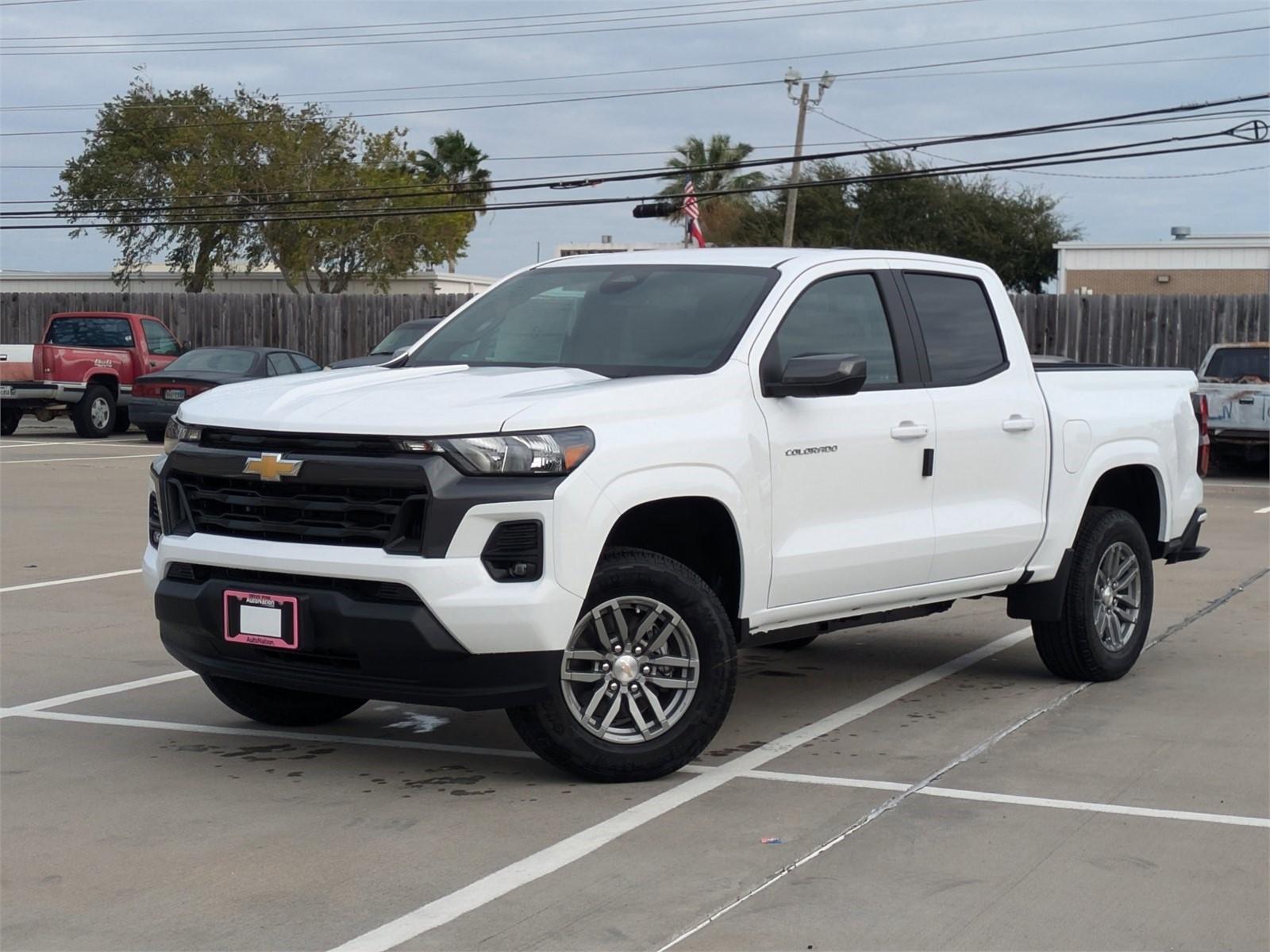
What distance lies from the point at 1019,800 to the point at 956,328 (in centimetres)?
256

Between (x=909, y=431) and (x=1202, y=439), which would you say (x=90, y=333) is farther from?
(x=909, y=431)

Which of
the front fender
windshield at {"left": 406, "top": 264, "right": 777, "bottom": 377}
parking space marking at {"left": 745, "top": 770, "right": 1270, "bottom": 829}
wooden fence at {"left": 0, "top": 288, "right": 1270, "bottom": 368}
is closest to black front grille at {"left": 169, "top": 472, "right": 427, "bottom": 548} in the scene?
the front fender

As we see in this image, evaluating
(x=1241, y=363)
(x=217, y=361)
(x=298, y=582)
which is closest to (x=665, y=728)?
(x=298, y=582)

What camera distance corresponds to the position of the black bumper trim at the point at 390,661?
18.2ft

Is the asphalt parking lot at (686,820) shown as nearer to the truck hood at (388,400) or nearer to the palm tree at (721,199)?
the truck hood at (388,400)

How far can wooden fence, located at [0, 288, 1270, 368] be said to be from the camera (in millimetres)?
27891

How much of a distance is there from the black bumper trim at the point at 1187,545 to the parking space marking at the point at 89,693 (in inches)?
198

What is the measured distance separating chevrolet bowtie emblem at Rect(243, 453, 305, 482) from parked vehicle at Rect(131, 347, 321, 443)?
18605mm

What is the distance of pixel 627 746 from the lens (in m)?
6.00

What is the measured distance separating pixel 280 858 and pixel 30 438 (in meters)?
23.3

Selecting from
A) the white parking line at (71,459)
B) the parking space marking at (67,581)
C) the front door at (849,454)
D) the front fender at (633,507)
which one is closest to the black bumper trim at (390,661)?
the front fender at (633,507)

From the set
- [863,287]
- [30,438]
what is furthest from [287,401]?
[30,438]

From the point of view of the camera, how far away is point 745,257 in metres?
7.19

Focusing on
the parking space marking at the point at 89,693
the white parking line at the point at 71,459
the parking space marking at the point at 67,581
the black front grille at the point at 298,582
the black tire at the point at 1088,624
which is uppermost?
the black front grille at the point at 298,582
